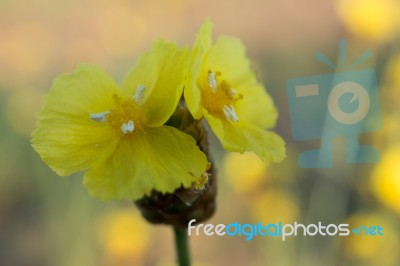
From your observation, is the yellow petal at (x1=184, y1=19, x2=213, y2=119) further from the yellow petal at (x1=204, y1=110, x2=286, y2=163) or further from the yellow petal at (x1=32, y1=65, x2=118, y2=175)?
the yellow petal at (x1=32, y1=65, x2=118, y2=175)

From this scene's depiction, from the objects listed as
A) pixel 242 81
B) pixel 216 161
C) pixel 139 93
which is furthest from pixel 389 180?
pixel 139 93

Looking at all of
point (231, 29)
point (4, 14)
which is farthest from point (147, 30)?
point (4, 14)

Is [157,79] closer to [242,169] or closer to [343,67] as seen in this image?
[242,169]

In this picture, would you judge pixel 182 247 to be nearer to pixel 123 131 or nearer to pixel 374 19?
pixel 123 131

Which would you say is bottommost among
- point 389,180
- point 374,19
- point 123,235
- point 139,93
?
point 123,235

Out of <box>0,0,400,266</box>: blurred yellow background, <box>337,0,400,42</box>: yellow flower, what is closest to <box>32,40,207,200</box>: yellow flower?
<box>0,0,400,266</box>: blurred yellow background

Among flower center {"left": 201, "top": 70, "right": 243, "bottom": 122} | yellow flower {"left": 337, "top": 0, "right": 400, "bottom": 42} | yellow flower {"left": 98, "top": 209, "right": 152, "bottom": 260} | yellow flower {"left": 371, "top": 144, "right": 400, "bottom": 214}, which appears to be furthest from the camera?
yellow flower {"left": 337, "top": 0, "right": 400, "bottom": 42}
